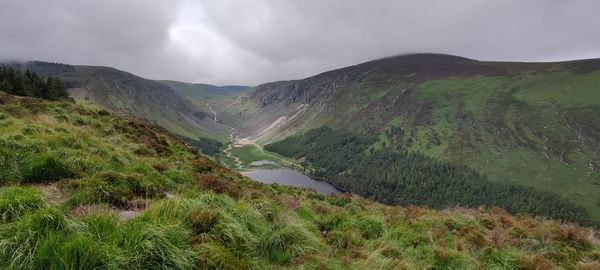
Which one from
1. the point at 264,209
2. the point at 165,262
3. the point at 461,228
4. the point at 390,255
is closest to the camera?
the point at 165,262

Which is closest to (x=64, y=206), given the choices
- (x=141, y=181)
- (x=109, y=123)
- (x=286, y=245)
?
(x=141, y=181)

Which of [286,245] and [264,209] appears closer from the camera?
[286,245]

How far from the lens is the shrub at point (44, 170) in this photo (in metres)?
9.12

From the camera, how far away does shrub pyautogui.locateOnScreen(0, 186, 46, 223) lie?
5598 millimetres

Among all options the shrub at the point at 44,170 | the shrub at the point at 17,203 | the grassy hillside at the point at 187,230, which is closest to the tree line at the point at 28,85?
the grassy hillside at the point at 187,230

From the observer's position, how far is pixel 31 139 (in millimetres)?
12047

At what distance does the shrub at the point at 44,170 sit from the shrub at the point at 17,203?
2.79 meters

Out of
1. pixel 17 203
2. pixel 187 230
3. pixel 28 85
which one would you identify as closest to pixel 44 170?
pixel 17 203

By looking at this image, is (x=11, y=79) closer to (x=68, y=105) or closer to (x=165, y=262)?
(x=68, y=105)

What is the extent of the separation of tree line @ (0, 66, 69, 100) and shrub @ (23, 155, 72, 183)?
68.8m

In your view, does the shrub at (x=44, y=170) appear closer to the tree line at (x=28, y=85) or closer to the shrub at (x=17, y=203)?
the shrub at (x=17, y=203)

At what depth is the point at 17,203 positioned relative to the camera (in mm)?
5914

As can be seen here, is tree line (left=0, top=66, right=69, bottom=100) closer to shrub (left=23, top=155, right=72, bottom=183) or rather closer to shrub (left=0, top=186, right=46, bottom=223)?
shrub (left=23, top=155, right=72, bottom=183)

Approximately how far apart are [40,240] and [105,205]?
9.52ft
